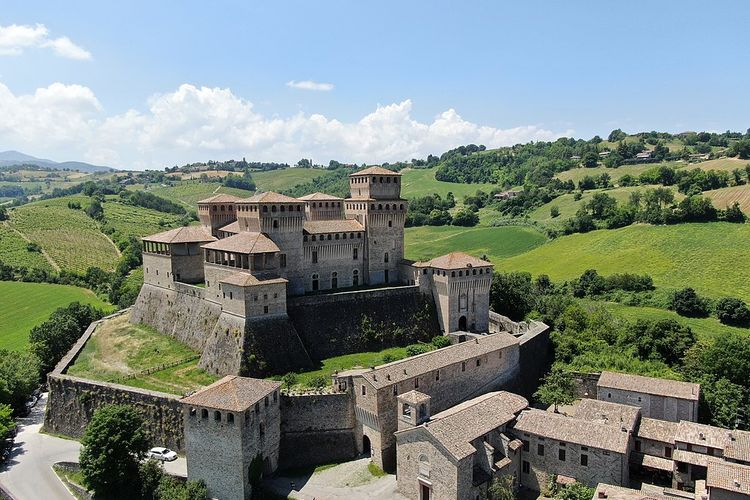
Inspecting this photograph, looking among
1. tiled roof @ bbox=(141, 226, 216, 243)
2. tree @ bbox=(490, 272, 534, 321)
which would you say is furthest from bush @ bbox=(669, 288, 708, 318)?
tiled roof @ bbox=(141, 226, 216, 243)

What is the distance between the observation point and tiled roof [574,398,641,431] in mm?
32903

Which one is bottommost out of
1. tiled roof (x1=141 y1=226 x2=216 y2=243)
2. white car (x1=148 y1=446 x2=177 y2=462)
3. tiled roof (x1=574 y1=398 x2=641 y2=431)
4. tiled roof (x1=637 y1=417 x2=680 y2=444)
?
white car (x1=148 y1=446 x2=177 y2=462)

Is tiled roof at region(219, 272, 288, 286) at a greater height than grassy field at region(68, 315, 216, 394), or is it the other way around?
tiled roof at region(219, 272, 288, 286)

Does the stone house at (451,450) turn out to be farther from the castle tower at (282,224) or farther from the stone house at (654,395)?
the castle tower at (282,224)

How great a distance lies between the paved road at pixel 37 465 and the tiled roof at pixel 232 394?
5.37m

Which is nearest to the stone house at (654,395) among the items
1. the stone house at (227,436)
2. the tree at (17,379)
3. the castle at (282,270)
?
the castle at (282,270)

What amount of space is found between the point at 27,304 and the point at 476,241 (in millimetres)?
69033

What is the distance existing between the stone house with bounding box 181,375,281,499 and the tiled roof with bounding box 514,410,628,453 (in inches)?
598

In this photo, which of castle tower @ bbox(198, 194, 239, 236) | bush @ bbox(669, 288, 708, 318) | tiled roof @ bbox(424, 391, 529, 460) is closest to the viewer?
tiled roof @ bbox(424, 391, 529, 460)

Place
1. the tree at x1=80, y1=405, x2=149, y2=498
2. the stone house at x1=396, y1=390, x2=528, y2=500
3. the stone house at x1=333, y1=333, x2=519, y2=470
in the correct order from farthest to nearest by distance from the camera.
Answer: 1. the stone house at x1=333, y1=333, x2=519, y2=470
2. the tree at x1=80, y1=405, x2=149, y2=498
3. the stone house at x1=396, y1=390, x2=528, y2=500

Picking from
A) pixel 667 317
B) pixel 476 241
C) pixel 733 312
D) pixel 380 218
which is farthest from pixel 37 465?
pixel 476 241

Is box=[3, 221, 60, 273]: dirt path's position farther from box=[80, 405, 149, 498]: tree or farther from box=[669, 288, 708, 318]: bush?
box=[669, 288, 708, 318]: bush

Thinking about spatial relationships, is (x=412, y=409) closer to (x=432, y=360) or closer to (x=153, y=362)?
(x=432, y=360)

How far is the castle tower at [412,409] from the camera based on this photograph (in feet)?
99.5
